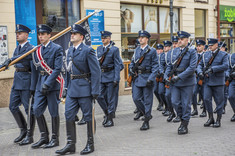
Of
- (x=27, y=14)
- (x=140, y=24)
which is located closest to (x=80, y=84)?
(x=27, y=14)

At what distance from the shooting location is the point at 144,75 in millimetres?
7469

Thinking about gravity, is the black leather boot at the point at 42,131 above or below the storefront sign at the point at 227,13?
below

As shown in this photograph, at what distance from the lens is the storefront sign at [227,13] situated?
62.2 feet

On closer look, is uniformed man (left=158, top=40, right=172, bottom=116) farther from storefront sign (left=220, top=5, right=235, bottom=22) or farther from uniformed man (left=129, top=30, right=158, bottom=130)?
storefront sign (left=220, top=5, right=235, bottom=22)

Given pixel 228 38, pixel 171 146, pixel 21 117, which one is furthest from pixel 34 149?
pixel 228 38

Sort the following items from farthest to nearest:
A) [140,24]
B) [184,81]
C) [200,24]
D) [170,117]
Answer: [200,24], [140,24], [170,117], [184,81]

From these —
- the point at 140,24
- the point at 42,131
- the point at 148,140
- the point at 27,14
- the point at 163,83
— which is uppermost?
the point at 27,14

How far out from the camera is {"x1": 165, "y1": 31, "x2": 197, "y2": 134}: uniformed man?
6.81 meters

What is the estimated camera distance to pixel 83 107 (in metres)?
5.51

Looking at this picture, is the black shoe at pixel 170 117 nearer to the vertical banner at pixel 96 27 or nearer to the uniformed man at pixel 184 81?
the uniformed man at pixel 184 81

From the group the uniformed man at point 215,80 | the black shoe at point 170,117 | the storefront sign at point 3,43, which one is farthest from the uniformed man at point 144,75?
the storefront sign at point 3,43

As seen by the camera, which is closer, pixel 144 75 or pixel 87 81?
pixel 87 81

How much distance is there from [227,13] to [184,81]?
Result: 13950 mm

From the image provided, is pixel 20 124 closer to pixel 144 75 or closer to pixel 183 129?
pixel 144 75
